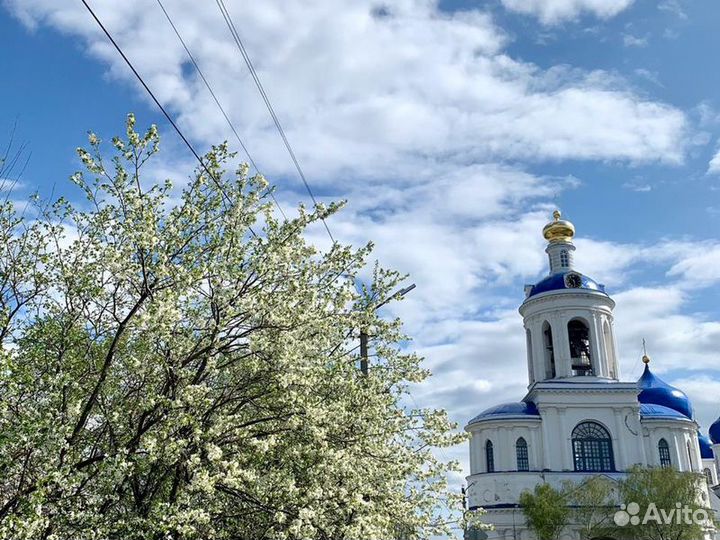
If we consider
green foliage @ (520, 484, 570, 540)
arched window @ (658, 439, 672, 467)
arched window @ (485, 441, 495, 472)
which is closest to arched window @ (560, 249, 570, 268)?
arched window @ (658, 439, 672, 467)

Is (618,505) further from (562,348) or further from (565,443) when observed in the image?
(562,348)

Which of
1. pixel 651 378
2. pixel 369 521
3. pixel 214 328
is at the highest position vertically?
pixel 651 378

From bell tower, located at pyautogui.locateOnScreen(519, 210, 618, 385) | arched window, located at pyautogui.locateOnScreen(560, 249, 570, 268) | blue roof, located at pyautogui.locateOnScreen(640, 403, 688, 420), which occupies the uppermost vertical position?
arched window, located at pyautogui.locateOnScreen(560, 249, 570, 268)

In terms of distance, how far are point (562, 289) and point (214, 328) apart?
34.6 m

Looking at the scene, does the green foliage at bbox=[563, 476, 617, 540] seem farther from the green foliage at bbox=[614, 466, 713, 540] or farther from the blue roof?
the blue roof

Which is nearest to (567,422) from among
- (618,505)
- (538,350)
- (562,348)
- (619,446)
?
(619,446)

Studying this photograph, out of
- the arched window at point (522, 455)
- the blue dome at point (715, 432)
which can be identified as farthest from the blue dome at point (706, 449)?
the arched window at point (522, 455)

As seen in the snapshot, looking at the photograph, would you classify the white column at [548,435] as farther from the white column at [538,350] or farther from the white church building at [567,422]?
the white column at [538,350]

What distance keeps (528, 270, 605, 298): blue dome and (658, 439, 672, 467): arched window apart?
8.87 meters

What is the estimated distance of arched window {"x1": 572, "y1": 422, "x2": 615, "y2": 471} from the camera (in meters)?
37.2

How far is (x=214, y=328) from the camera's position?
827cm

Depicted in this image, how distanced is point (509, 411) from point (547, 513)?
6.71 metres

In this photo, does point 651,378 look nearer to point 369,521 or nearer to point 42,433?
point 369,521

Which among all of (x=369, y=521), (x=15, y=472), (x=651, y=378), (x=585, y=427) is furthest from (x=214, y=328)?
(x=651, y=378)
